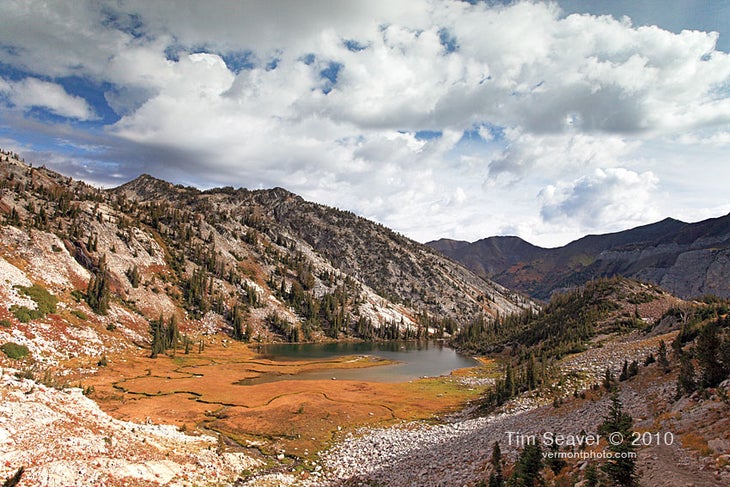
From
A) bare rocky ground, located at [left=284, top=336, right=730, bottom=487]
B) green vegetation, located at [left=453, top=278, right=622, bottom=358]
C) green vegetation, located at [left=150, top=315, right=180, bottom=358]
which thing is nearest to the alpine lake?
green vegetation, located at [left=150, top=315, right=180, bottom=358]

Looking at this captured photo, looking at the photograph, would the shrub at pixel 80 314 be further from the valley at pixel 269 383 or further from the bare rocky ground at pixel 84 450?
the bare rocky ground at pixel 84 450

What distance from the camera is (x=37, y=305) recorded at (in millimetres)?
79375

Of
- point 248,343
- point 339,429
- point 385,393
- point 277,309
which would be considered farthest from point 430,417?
point 277,309

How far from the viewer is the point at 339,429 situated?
46781 millimetres

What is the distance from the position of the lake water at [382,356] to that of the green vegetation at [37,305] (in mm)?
44131

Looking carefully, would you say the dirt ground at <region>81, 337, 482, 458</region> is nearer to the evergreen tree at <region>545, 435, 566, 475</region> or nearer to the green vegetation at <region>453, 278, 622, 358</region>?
the green vegetation at <region>453, 278, 622, 358</region>

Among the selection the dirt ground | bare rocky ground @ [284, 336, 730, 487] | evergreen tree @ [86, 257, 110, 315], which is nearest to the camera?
bare rocky ground @ [284, 336, 730, 487]

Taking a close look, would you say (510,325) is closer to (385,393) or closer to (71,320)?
(385,393)

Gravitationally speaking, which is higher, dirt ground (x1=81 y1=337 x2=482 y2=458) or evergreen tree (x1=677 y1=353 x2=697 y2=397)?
evergreen tree (x1=677 y1=353 x2=697 y2=397)

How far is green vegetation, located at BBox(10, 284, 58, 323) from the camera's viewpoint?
2834 inches

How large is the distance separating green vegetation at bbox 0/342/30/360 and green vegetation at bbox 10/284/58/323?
12.3m

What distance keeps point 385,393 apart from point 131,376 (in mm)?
46838

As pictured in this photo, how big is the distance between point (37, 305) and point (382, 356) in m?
96.7

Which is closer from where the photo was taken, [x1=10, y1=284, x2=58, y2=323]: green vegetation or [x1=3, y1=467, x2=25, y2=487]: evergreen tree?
[x1=3, y1=467, x2=25, y2=487]: evergreen tree
